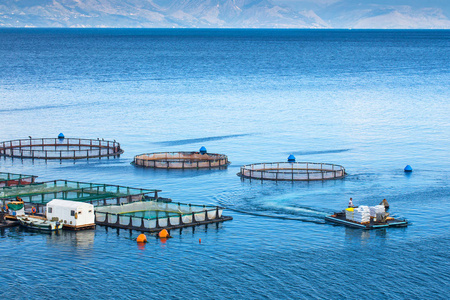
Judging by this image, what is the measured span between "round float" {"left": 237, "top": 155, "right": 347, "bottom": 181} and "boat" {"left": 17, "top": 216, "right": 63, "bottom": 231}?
1389 inches

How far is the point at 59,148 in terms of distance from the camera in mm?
127938

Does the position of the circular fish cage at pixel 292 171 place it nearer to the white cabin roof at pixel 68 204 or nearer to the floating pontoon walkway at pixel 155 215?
the floating pontoon walkway at pixel 155 215

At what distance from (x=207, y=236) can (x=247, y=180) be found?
2991 cm

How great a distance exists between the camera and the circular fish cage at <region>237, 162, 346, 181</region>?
103 meters

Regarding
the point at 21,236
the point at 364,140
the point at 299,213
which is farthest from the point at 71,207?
the point at 364,140

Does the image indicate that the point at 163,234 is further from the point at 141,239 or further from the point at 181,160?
the point at 181,160

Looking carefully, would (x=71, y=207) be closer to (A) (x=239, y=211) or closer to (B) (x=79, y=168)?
(A) (x=239, y=211)

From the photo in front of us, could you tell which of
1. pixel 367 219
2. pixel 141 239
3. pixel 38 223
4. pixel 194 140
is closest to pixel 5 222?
pixel 38 223

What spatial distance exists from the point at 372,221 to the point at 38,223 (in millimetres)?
34630

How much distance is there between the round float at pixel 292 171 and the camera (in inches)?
4053

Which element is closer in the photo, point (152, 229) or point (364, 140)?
point (152, 229)

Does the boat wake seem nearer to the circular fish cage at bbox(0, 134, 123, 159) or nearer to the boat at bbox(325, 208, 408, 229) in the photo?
the boat at bbox(325, 208, 408, 229)

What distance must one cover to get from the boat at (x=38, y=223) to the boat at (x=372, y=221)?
28708mm

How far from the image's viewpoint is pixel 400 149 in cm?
13312
